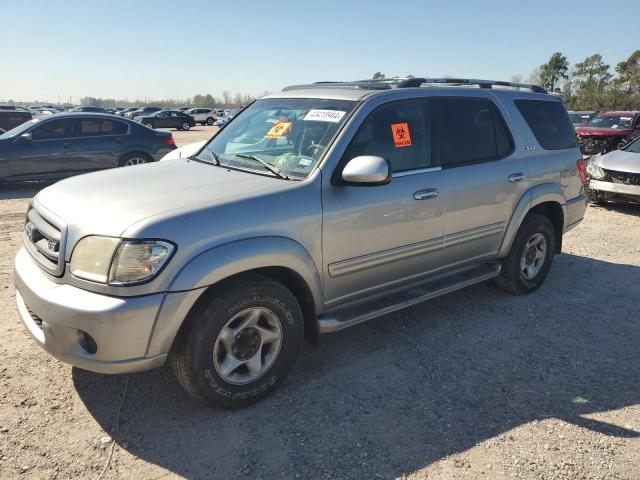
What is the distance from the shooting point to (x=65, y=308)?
254cm

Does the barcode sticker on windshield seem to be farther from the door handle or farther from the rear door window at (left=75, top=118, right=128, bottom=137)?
the rear door window at (left=75, top=118, right=128, bottom=137)

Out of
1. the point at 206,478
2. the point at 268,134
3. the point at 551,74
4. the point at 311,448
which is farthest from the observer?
the point at 551,74

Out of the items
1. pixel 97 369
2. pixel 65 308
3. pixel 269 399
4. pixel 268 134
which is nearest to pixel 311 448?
pixel 269 399

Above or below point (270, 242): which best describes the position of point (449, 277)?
below

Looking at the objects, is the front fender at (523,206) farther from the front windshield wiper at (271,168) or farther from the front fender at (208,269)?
the front fender at (208,269)

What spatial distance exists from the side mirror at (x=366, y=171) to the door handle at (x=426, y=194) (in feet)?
1.88

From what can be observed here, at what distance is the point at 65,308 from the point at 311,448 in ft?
4.94

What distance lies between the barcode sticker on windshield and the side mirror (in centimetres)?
49

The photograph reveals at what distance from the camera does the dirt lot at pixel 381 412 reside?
2.62m

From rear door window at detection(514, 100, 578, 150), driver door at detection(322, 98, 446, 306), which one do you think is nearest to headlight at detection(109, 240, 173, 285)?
driver door at detection(322, 98, 446, 306)

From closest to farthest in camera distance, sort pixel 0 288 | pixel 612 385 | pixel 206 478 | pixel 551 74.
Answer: pixel 206 478, pixel 612 385, pixel 0 288, pixel 551 74

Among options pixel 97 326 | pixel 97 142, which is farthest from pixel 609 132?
pixel 97 326

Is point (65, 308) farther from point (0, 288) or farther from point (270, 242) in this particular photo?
point (0, 288)

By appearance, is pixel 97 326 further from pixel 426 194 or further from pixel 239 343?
pixel 426 194
